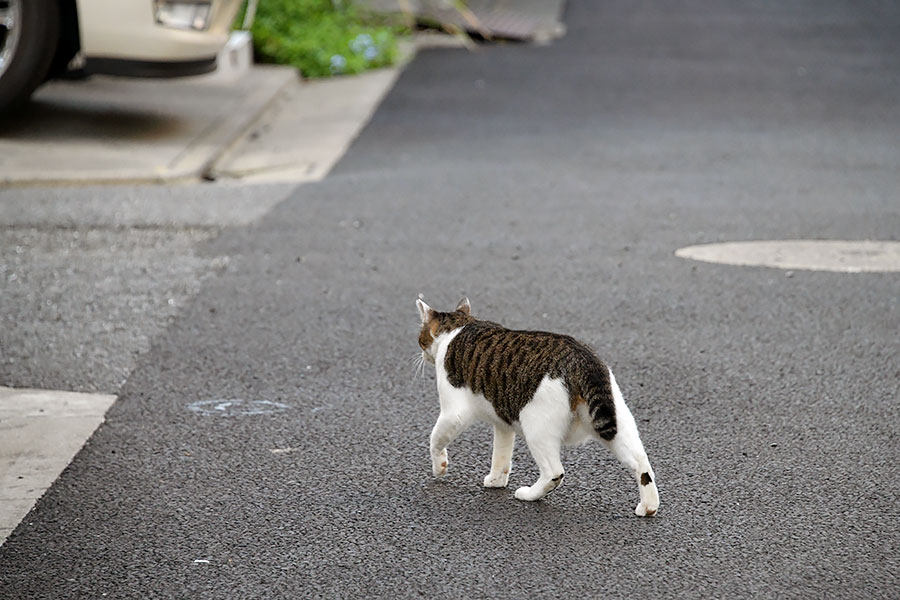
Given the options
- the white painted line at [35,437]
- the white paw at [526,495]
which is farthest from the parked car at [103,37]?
the white paw at [526,495]

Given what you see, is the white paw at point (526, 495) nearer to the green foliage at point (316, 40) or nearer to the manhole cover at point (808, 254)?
the manhole cover at point (808, 254)

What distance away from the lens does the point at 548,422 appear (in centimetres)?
399

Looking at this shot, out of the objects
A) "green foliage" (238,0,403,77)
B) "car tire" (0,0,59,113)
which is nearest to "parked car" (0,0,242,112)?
"car tire" (0,0,59,113)

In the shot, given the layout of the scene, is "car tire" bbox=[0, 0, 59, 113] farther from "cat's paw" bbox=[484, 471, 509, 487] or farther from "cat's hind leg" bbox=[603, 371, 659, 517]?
"cat's hind leg" bbox=[603, 371, 659, 517]

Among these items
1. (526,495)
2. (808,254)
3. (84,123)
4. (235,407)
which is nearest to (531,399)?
(526,495)

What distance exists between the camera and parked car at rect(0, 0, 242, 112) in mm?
9984

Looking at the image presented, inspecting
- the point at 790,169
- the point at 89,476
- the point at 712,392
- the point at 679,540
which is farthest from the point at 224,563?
the point at 790,169

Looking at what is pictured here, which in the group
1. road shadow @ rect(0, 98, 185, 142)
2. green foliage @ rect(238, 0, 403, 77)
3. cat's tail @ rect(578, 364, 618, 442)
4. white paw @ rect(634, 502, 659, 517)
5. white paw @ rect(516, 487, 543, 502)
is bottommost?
green foliage @ rect(238, 0, 403, 77)

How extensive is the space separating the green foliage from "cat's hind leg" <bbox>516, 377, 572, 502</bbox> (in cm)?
1066

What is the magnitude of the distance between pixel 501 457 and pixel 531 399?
16.8 inches

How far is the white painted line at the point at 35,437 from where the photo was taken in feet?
14.5

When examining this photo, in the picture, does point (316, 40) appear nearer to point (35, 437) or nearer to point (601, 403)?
point (35, 437)

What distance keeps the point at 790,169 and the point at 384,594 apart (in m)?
7.05

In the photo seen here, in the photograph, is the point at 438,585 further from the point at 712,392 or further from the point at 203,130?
the point at 203,130
